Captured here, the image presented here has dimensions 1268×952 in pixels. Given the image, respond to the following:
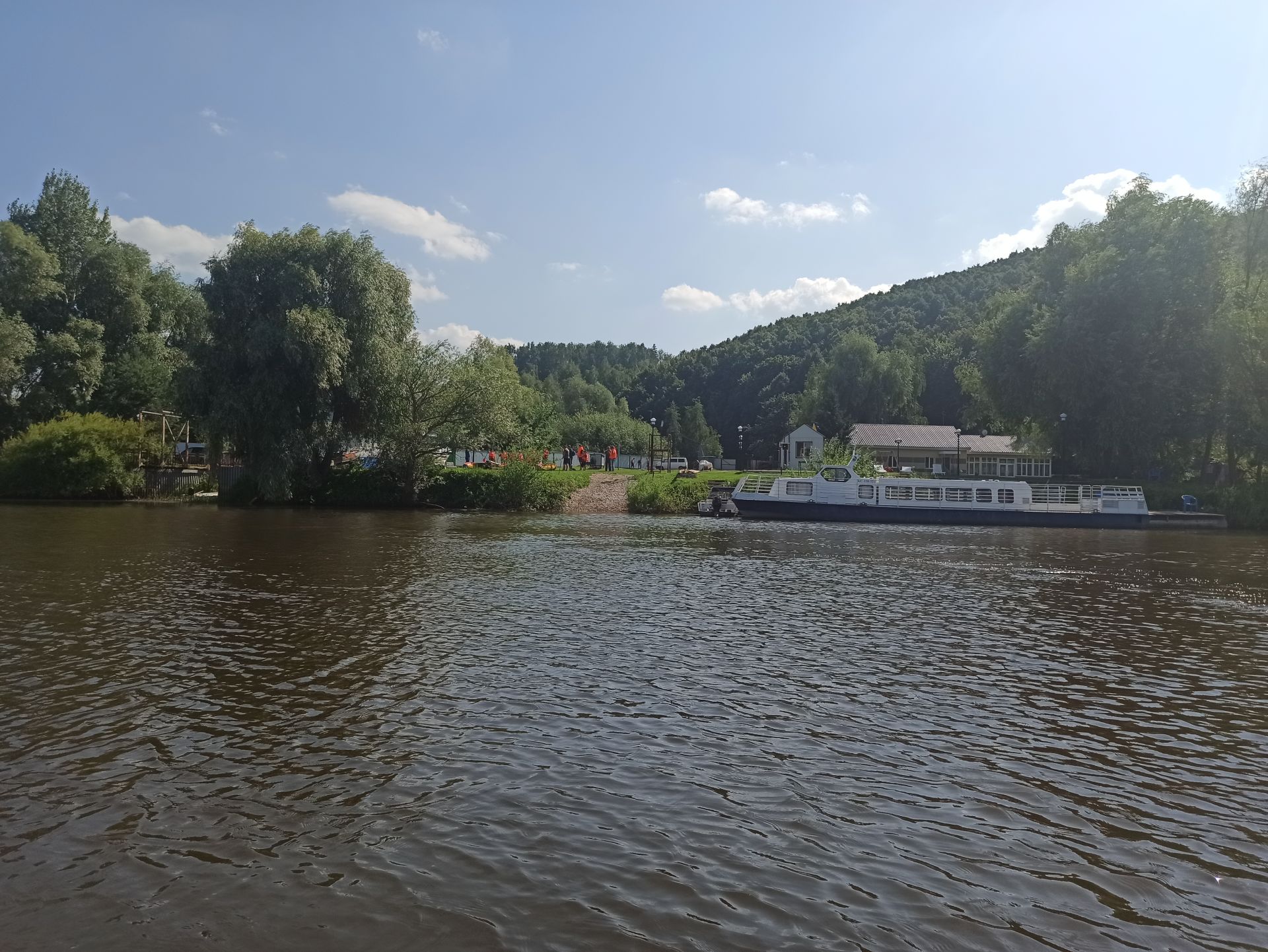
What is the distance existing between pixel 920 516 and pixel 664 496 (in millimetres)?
15723

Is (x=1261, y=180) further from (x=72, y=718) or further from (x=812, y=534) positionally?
(x=72, y=718)

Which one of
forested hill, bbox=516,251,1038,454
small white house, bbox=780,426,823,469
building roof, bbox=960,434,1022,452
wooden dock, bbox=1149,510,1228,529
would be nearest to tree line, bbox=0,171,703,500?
wooden dock, bbox=1149,510,1228,529

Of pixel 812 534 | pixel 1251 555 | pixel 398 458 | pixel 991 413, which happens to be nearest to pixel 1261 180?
pixel 991 413

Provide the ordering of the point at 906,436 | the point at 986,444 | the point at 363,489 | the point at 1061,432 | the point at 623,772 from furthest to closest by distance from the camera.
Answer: the point at 906,436 → the point at 986,444 → the point at 1061,432 → the point at 363,489 → the point at 623,772

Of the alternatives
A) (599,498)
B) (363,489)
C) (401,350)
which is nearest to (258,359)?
(401,350)

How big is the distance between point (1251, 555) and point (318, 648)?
1307 inches

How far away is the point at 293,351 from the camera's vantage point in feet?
159

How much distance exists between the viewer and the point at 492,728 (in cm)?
1051

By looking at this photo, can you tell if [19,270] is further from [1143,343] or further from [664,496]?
[1143,343]

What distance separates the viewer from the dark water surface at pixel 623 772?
20.7ft

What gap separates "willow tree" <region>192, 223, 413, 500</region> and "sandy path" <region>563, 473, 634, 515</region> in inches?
522

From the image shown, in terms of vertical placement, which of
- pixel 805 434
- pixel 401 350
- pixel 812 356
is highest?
pixel 812 356

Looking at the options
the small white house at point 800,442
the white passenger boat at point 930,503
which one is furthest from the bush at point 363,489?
the small white house at point 800,442

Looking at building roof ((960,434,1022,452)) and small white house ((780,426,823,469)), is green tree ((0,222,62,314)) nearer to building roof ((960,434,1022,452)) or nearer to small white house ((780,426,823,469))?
small white house ((780,426,823,469))
